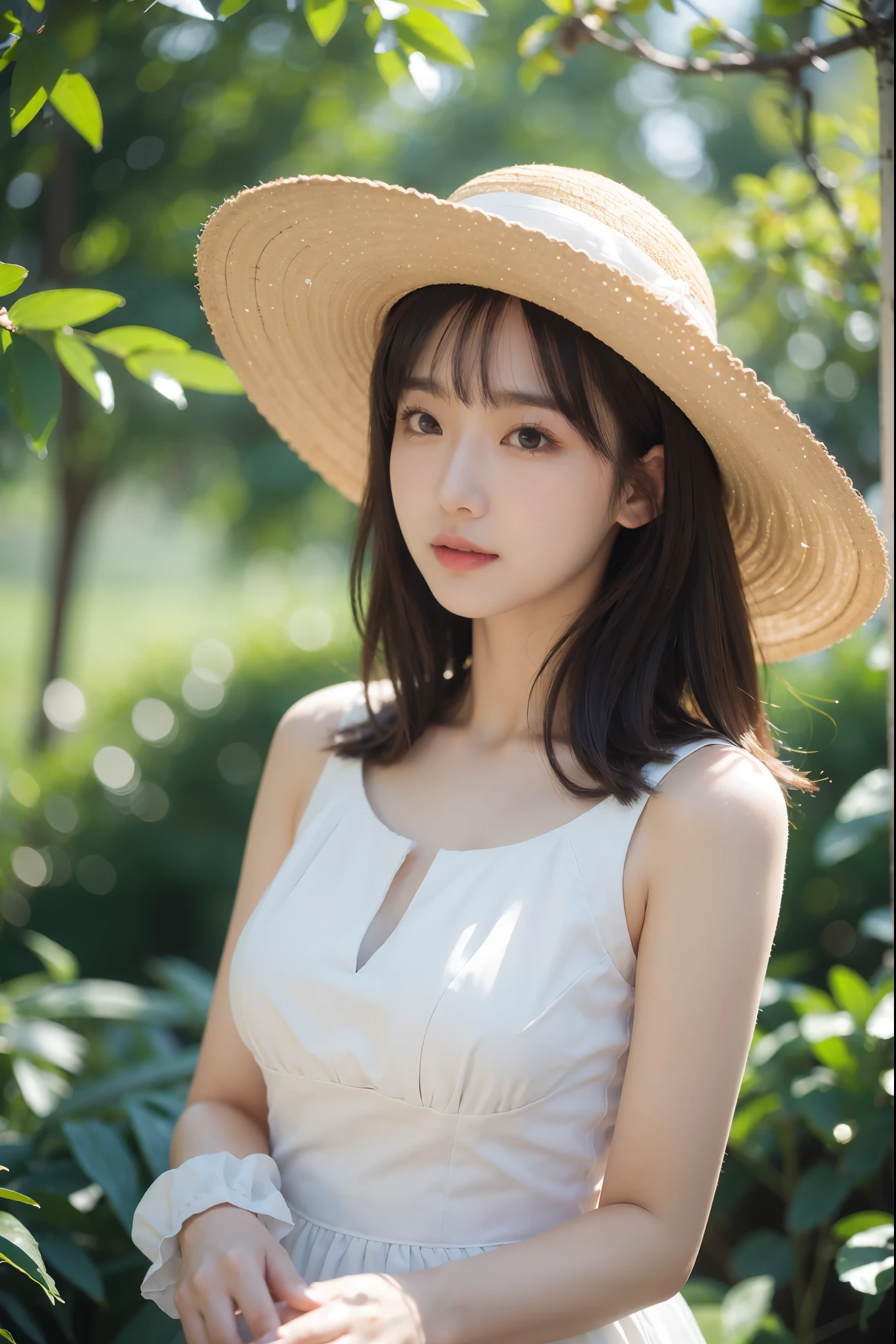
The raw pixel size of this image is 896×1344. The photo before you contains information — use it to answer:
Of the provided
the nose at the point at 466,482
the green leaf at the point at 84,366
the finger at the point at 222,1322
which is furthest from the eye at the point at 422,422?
the finger at the point at 222,1322

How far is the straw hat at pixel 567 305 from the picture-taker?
133cm

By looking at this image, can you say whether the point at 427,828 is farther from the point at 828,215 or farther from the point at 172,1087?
the point at 828,215

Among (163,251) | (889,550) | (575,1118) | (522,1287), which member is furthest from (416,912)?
(163,251)

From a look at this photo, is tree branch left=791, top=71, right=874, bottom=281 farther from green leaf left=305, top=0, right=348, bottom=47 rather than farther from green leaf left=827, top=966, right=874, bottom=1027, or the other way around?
green leaf left=827, top=966, right=874, bottom=1027

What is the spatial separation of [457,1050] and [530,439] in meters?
0.75

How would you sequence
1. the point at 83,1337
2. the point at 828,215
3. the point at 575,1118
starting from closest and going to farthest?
the point at 575,1118 → the point at 83,1337 → the point at 828,215

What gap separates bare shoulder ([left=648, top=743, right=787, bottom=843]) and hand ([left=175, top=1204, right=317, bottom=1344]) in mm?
680

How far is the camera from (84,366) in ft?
4.97

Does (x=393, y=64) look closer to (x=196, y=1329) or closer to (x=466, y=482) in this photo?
(x=466, y=482)

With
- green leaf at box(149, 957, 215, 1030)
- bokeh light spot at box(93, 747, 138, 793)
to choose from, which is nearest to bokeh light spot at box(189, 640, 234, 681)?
bokeh light spot at box(93, 747, 138, 793)

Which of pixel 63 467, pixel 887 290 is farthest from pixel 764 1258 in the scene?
pixel 63 467

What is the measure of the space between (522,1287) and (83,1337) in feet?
3.47

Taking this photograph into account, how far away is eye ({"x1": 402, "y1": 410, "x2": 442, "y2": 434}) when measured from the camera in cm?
153

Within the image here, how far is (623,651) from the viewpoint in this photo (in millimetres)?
1566
